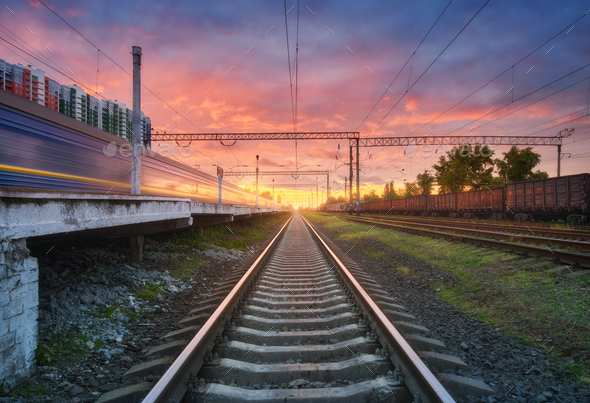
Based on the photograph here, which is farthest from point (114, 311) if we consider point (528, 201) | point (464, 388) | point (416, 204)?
point (416, 204)

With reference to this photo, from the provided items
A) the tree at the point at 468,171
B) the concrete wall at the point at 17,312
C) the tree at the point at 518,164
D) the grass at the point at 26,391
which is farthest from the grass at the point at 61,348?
the tree at the point at 518,164

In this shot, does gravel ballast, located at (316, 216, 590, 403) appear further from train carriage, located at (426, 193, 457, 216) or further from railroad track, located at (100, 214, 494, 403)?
train carriage, located at (426, 193, 457, 216)

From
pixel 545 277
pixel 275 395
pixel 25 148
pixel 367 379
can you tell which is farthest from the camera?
pixel 545 277

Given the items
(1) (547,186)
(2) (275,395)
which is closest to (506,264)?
(2) (275,395)

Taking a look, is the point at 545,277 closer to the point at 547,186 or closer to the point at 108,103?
the point at 108,103

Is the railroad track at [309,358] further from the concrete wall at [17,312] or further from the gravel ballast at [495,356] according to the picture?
the concrete wall at [17,312]

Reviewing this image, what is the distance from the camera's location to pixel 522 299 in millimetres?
4613

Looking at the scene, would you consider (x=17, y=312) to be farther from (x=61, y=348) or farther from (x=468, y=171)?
(x=468, y=171)

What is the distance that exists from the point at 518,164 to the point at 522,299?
5484cm

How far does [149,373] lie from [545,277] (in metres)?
6.32

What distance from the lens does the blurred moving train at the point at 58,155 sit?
4.55m

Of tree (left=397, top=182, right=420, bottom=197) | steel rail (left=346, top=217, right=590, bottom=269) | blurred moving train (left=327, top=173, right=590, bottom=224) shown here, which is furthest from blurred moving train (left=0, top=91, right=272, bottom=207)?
tree (left=397, top=182, right=420, bottom=197)

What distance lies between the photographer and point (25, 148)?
190 inches

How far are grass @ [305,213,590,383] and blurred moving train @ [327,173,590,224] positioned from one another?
12311 millimetres
